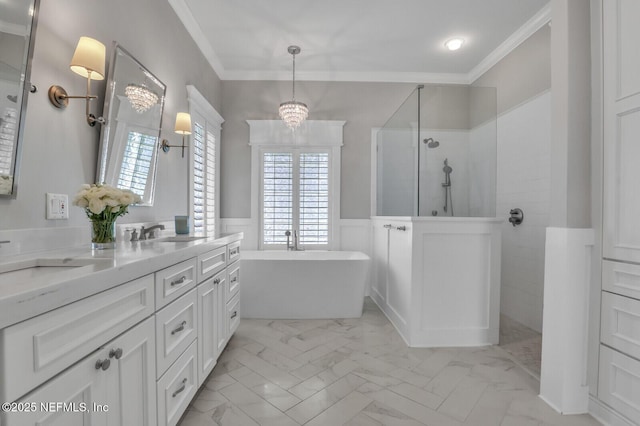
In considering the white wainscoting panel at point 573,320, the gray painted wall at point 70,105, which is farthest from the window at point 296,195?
the white wainscoting panel at point 573,320

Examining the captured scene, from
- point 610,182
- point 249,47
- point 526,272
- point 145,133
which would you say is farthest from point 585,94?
point 249,47

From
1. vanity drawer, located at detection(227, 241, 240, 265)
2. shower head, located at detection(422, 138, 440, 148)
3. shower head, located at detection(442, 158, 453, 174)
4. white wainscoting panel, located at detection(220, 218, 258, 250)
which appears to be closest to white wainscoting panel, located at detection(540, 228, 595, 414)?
shower head, located at detection(442, 158, 453, 174)

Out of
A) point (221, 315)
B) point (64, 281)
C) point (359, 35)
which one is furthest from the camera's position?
point (359, 35)

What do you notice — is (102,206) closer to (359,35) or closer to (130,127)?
(130,127)

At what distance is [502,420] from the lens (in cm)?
161

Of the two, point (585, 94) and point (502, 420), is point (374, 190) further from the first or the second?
point (502, 420)

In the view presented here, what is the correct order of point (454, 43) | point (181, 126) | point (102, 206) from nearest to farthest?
point (102, 206)
point (181, 126)
point (454, 43)

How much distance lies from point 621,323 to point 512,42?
9.15 ft

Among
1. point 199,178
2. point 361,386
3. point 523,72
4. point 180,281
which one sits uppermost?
point 523,72

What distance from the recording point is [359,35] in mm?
3086

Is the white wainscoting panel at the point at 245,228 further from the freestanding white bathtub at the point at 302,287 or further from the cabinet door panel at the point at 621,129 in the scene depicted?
the cabinet door panel at the point at 621,129

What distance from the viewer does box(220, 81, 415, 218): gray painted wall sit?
155 inches

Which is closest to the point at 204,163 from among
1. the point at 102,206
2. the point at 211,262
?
the point at 211,262

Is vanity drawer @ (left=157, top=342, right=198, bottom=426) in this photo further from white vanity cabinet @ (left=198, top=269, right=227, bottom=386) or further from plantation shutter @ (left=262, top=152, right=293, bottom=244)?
plantation shutter @ (left=262, top=152, right=293, bottom=244)
